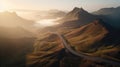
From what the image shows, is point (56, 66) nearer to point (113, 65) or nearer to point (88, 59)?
point (88, 59)

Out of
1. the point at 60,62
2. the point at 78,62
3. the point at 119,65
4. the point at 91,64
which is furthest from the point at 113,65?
the point at 60,62

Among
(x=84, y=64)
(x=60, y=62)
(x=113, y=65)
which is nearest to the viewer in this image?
(x=113, y=65)

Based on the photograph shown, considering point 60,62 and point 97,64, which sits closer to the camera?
point 97,64

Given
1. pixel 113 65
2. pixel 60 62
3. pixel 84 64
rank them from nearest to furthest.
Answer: pixel 113 65, pixel 84 64, pixel 60 62

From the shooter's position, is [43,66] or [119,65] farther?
[43,66]

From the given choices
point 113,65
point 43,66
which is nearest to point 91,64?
point 113,65

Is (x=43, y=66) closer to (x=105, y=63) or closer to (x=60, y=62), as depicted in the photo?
(x=60, y=62)

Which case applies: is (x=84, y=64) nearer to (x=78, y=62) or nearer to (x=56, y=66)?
(x=78, y=62)

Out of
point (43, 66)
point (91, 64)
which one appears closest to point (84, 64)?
point (91, 64)
